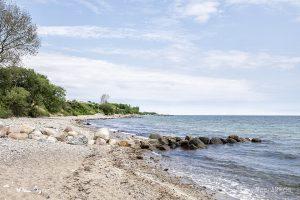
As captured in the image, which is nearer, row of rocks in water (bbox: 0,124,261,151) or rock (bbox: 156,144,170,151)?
row of rocks in water (bbox: 0,124,261,151)

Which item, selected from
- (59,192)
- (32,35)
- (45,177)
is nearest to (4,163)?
(45,177)

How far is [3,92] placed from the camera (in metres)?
61.7

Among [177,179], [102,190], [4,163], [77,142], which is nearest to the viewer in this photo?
[102,190]

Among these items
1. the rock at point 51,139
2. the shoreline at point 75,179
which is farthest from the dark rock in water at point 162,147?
the shoreline at point 75,179

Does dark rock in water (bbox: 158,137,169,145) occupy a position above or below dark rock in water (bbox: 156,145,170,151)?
above

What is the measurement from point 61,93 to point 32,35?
19.9 meters

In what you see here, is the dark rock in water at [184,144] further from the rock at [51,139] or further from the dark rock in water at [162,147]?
the rock at [51,139]

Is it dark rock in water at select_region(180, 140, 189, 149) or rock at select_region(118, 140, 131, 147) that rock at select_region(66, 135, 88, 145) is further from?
dark rock in water at select_region(180, 140, 189, 149)

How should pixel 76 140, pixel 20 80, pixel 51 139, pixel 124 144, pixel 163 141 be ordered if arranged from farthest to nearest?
pixel 20 80, pixel 163 141, pixel 124 144, pixel 76 140, pixel 51 139

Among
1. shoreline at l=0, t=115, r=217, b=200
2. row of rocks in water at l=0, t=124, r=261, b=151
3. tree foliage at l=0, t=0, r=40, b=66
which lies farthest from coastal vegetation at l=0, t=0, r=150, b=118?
shoreline at l=0, t=115, r=217, b=200

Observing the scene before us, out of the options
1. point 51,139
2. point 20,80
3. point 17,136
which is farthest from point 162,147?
point 20,80

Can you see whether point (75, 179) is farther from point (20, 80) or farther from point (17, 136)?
point (20, 80)

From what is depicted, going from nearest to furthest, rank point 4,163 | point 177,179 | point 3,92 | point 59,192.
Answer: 1. point 59,192
2. point 4,163
3. point 177,179
4. point 3,92

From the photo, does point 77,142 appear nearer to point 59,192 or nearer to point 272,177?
point 272,177
